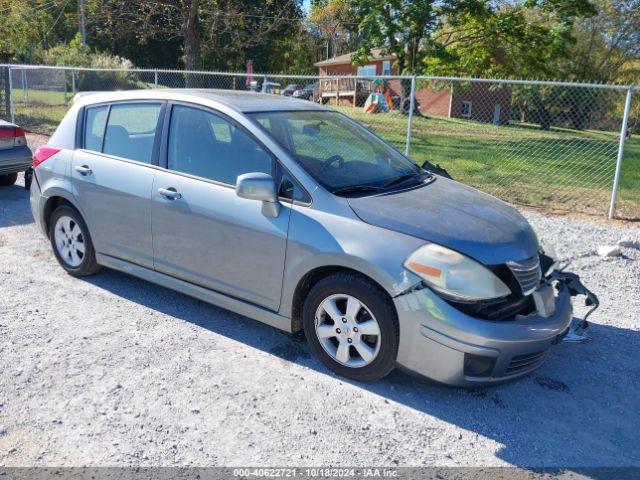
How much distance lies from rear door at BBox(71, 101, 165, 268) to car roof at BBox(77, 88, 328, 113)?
0.25ft

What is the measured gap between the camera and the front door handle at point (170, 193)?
4180 millimetres

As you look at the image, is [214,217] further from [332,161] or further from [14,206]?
[14,206]

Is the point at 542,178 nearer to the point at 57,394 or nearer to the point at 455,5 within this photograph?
the point at 57,394

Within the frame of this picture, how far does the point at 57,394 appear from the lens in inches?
133

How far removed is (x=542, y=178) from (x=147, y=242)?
9166mm

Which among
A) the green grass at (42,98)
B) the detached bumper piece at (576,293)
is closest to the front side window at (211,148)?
the detached bumper piece at (576,293)

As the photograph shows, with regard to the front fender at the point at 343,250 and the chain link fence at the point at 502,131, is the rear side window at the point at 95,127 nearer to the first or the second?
the front fender at the point at 343,250

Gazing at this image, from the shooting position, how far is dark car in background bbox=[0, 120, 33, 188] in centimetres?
824

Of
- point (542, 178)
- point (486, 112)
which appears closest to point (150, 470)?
point (542, 178)

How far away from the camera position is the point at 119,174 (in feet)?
15.0

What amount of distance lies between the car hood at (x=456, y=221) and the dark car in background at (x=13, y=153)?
636cm

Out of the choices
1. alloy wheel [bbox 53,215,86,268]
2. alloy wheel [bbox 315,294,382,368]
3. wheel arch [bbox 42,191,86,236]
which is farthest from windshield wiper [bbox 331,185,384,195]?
alloy wheel [bbox 53,215,86,268]

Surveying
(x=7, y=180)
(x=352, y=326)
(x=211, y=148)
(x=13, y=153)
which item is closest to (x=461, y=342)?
(x=352, y=326)

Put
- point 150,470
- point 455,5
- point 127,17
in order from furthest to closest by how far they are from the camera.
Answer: point 127,17, point 455,5, point 150,470
